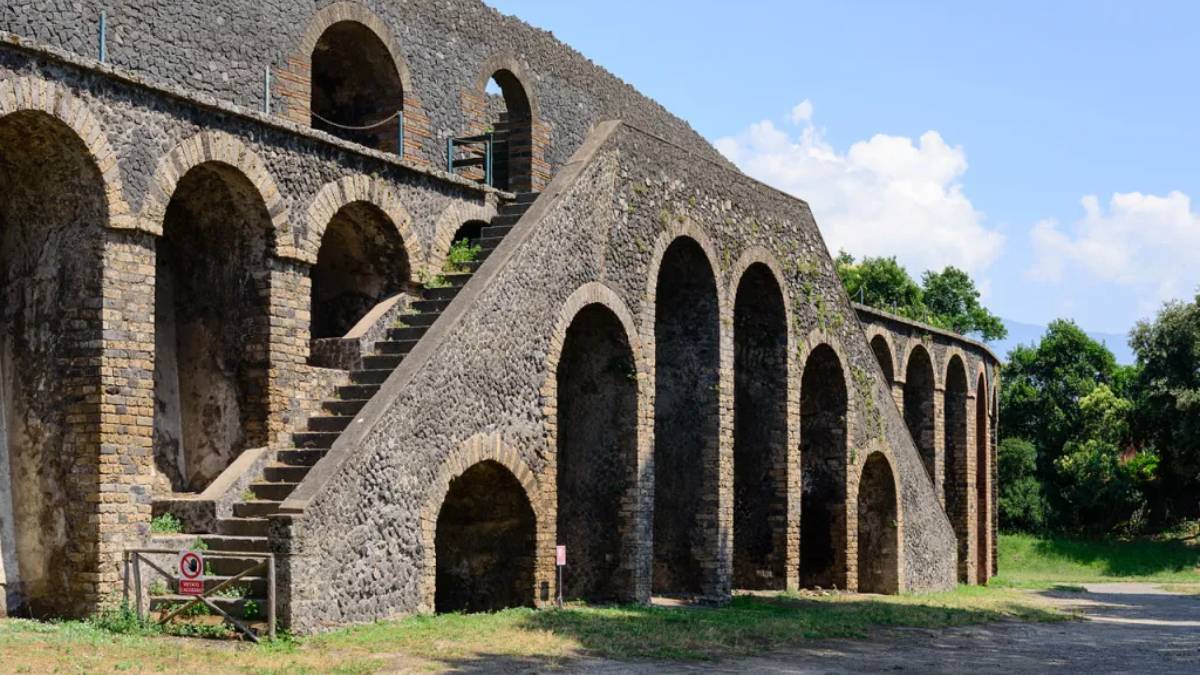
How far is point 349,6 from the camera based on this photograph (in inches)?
723

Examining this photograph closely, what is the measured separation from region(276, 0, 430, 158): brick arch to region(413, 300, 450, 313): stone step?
9.25ft

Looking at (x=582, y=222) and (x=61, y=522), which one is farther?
(x=582, y=222)

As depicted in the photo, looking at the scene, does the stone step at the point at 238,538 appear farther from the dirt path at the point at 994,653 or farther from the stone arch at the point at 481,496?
the dirt path at the point at 994,653

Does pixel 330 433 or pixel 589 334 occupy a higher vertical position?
pixel 589 334

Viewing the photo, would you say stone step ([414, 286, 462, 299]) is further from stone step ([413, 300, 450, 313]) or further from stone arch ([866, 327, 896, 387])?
stone arch ([866, 327, 896, 387])

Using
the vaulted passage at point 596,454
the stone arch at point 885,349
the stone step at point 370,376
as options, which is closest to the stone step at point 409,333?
the stone step at point 370,376

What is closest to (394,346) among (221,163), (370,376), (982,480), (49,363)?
(370,376)

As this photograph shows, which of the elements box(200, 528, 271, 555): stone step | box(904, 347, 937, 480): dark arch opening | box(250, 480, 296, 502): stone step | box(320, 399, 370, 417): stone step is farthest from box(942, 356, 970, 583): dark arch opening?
box(200, 528, 271, 555): stone step

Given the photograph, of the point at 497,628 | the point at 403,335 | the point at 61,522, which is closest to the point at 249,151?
the point at 403,335

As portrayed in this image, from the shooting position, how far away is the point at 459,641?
12172 millimetres

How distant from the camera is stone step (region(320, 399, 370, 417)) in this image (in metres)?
14.3

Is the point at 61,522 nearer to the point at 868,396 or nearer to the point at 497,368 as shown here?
the point at 497,368

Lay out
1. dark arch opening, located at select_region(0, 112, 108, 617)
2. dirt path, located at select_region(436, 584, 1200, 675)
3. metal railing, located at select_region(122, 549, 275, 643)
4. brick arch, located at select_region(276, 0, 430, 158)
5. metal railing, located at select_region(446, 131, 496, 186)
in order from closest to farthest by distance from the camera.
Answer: metal railing, located at select_region(122, 549, 275, 643), dirt path, located at select_region(436, 584, 1200, 675), dark arch opening, located at select_region(0, 112, 108, 617), brick arch, located at select_region(276, 0, 430, 158), metal railing, located at select_region(446, 131, 496, 186)

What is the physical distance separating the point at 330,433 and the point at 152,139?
336 centimetres
